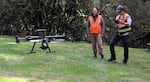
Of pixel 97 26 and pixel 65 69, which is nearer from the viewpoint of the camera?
pixel 65 69

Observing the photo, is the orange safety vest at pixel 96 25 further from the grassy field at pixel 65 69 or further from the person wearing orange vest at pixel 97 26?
the grassy field at pixel 65 69

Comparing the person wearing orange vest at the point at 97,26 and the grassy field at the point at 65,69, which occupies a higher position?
the person wearing orange vest at the point at 97,26

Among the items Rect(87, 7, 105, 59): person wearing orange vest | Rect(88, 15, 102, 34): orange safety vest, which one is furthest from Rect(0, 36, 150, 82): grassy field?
Rect(88, 15, 102, 34): orange safety vest

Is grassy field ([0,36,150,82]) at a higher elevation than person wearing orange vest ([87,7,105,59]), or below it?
below

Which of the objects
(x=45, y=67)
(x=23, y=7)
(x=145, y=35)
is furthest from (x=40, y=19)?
(x=45, y=67)

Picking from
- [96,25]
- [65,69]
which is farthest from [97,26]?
[65,69]

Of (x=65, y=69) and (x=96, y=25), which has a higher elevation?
(x=96, y=25)

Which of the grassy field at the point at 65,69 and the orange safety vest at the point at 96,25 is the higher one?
the orange safety vest at the point at 96,25

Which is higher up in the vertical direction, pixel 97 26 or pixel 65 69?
pixel 97 26

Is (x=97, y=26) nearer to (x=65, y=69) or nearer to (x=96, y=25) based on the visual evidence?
(x=96, y=25)

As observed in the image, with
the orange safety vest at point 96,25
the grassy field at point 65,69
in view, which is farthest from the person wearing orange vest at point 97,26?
the grassy field at point 65,69

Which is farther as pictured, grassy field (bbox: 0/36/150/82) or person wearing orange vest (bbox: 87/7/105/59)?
person wearing orange vest (bbox: 87/7/105/59)

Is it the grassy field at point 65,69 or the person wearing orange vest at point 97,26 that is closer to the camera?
the grassy field at point 65,69

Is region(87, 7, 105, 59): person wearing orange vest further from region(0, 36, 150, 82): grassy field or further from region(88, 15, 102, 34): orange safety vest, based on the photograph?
region(0, 36, 150, 82): grassy field
